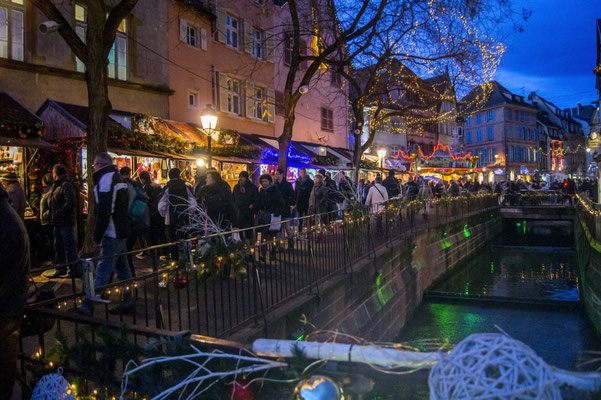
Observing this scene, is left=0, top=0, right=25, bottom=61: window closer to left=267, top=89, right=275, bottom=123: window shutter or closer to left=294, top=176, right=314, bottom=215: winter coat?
left=294, top=176, right=314, bottom=215: winter coat

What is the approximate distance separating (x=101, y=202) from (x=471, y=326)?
1002 cm

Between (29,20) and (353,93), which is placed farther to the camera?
(353,93)

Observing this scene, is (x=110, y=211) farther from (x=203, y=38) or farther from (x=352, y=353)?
(x=203, y=38)

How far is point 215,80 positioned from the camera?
19.1m

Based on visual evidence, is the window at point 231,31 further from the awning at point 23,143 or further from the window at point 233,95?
the awning at point 23,143

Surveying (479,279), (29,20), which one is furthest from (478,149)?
(29,20)

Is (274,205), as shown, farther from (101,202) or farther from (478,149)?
(478,149)

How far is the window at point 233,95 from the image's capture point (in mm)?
19906

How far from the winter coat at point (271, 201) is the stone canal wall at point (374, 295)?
6.96ft

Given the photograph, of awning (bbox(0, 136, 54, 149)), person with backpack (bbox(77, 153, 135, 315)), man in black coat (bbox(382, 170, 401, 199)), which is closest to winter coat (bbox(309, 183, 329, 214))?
man in black coat (bbox(382, 170, 401, 199))

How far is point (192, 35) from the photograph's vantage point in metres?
18.1

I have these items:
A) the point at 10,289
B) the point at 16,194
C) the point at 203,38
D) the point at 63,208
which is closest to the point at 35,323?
the point at 10,289

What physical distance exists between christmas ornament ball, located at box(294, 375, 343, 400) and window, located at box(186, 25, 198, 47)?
17.3 metres

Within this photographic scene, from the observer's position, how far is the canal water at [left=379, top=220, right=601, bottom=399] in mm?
11227
